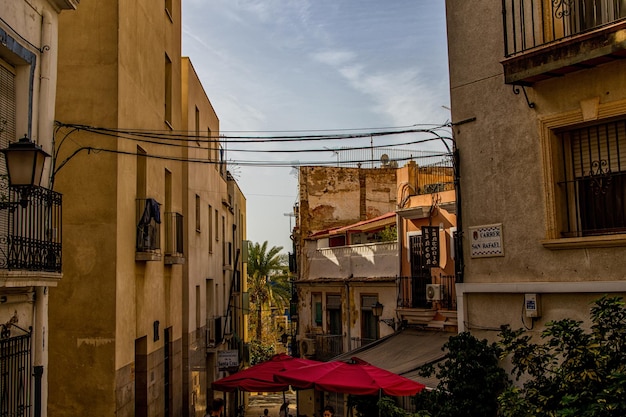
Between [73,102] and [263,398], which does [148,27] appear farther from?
[263,398]

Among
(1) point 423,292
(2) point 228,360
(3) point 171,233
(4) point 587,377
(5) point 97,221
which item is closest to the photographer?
(4) point 587,377

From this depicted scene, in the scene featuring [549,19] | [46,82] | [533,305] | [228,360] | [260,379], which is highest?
[549,19]

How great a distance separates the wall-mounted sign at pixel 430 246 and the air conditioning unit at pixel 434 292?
0.58 metres

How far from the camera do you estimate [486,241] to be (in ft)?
33.5

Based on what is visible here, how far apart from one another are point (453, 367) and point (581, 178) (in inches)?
122

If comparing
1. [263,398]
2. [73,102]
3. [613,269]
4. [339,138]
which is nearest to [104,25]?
[73,102]

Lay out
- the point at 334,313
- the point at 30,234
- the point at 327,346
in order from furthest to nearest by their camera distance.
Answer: the point at 334,313, the point at 327,346, the point at 30,234

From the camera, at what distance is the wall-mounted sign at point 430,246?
61.9 ft

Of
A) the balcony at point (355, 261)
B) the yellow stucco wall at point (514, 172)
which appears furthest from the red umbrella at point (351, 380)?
the balcony at point (355, 261)

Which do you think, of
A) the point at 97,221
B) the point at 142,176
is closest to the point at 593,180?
the point at 97,221

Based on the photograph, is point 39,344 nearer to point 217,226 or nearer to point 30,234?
point 30,234

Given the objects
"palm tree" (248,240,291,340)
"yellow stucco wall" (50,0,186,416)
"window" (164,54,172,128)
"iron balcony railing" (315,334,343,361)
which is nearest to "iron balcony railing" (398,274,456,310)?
"iron balcony railing" (315,334,343,361)

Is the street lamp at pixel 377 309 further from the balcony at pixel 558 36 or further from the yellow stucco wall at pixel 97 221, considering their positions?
the balcony at pixel 558 36

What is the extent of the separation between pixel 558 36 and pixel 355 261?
1572cm
